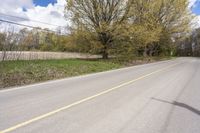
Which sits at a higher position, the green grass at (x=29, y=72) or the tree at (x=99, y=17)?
the tree at (x=99, y=17)

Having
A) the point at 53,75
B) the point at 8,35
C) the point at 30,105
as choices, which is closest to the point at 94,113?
the point at 30,105

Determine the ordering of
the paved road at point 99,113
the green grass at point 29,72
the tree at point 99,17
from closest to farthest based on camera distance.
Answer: the paved road at point 99,113 < the green grass at point 29,72 < the tree at point 99,17

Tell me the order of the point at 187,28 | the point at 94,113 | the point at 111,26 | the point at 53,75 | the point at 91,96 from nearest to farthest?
1. the point at 94,113
2. the point at 91,96
3. the point at 53,75
4. the point at 111,26
5. the point at 187,28

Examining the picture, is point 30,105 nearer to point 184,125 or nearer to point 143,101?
point 143,101

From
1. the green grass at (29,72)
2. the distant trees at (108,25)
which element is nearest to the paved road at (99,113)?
the green grass at (29,72)

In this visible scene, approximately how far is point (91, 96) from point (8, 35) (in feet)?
37.1

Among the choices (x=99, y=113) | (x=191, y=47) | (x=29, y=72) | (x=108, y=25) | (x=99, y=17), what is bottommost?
(x=99, y=113)

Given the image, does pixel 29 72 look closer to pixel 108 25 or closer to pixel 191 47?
pixel 108 25

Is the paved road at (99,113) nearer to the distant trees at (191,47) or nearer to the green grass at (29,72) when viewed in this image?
the green grass at (29,72)

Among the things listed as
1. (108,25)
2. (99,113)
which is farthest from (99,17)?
(99,113)

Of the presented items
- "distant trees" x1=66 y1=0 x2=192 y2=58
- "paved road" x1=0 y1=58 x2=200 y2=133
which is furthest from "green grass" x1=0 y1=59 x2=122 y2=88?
"distant trees" x1=66 y1=0 x2=192 y2=58

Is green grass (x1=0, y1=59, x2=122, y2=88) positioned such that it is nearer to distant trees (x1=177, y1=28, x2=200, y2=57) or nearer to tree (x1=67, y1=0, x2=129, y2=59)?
tree (x1=67, y1=0, x2=129, y2=59)

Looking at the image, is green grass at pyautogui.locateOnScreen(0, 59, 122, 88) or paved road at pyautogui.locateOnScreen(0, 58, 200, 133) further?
green grass at pyautogui.locateOnScreen(0, 59, 122, 88)

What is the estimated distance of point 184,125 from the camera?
6512 millimetres
